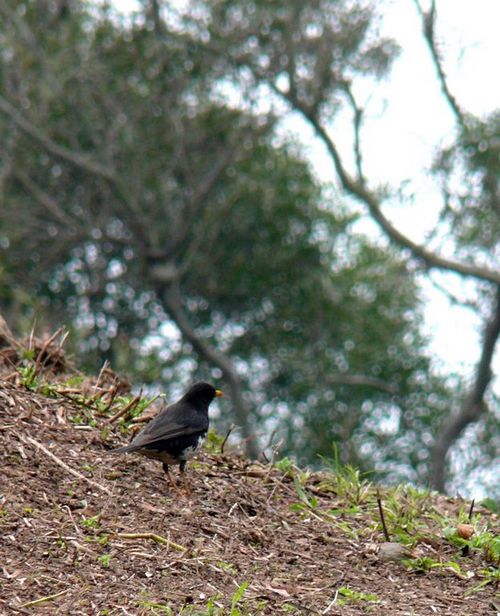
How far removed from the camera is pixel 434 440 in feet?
67.9

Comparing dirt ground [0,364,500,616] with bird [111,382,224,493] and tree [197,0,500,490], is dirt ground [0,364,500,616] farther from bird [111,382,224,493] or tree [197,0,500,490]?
Answer: tree [197,0,500,490]

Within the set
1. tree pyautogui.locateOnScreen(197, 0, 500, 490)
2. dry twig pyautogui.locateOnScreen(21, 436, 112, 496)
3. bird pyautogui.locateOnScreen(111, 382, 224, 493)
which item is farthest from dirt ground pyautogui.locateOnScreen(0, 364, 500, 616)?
tree pyautogui.locateOnScreen(197, 0, 500, 490)

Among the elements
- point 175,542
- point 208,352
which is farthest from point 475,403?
point 175,542

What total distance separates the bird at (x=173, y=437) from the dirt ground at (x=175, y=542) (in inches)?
6.4

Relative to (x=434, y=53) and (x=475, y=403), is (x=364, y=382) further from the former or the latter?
(x=434, y=53)

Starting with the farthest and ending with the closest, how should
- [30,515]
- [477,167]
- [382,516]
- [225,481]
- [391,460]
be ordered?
[391,460] → [477,167] → [225,481] → [382,516] → [30,515]

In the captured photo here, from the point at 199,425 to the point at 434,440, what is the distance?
50.3ft

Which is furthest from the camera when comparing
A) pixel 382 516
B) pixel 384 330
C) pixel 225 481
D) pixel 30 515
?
pixel 384 330

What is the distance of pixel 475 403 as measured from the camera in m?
19.6

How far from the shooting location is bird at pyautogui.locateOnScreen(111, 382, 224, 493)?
18.4ft

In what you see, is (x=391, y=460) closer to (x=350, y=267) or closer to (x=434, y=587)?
(x=350, y=267)

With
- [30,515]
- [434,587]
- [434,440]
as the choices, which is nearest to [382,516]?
[434,587]

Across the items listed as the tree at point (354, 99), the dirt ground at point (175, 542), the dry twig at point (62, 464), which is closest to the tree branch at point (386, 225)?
the tree at point (354, 99)

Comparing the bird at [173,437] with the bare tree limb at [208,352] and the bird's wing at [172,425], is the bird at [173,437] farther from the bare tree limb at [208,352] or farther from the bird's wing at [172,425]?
the bare tree limb at [208,352]
